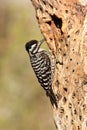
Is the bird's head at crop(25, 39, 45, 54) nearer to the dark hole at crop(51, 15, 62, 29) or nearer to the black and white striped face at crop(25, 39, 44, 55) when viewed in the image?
the black and white striped face at crop(25, 39, 44, 55)

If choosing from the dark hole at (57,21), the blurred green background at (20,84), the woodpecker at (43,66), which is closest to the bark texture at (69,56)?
the dark hole at (57,21)

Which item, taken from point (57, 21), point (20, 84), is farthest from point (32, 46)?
point (20, 84)

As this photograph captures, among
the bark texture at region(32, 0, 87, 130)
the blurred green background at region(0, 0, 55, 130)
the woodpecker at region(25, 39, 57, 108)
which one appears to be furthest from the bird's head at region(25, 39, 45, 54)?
the blurred green background at region(0, 0, 55, 130)

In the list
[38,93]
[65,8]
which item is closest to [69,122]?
[65,8]

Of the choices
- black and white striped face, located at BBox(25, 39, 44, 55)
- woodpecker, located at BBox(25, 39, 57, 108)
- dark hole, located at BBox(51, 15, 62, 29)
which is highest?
dark hole, located at BBox(51, 15, 62, 29)

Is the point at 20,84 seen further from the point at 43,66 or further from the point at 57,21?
the point at 57,21
